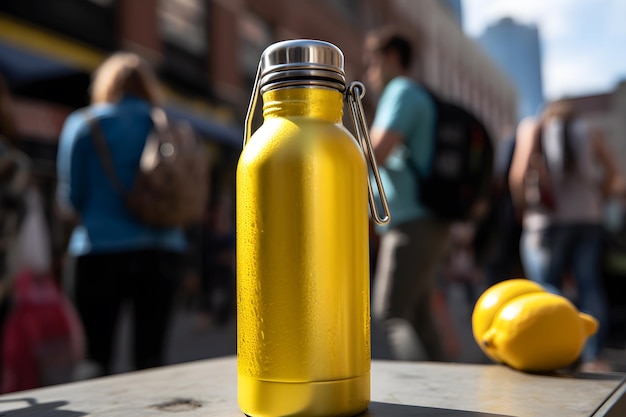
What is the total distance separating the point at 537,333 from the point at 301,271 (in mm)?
566

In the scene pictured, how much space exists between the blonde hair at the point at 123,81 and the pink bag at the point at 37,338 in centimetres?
101

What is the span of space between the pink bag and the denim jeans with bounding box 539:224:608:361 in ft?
8.55

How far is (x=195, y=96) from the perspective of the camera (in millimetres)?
11141

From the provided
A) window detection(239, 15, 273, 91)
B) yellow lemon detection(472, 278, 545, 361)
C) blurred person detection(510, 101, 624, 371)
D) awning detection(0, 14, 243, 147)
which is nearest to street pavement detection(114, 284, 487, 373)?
blurred person detection(510, 101, 624, 371)

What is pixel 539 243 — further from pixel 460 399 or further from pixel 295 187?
pixel 295 187

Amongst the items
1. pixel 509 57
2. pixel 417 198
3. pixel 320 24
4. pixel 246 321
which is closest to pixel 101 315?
pixel 417 198

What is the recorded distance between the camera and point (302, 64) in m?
0.89

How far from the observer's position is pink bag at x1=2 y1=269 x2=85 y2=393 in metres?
2.86

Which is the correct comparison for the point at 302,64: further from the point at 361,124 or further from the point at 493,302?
the point at 493,302

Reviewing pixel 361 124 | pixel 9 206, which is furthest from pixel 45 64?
pixel 361 124

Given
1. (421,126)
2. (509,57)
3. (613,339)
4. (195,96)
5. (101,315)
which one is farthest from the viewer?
(509,57)

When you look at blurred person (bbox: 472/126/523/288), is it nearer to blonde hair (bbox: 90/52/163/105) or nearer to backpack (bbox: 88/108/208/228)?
backpack (bbox: 88/108/208/228)

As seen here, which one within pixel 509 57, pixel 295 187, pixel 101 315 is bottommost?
pixel 101 315

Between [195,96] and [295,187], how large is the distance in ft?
35.1
